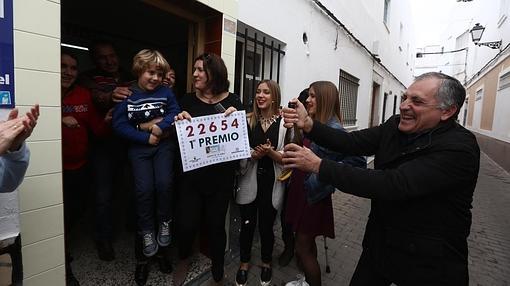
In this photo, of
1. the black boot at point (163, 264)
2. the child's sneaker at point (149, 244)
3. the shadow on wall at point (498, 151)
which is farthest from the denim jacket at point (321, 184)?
the shadow on wall at point (498, 151)

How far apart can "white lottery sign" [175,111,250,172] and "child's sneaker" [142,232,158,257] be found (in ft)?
2.08

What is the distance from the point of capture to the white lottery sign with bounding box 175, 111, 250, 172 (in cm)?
221

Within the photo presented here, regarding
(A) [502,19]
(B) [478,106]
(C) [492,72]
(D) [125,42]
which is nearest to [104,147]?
(D) [125,42]

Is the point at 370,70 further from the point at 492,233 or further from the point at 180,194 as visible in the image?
the point at 180,194

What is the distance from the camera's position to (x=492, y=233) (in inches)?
177

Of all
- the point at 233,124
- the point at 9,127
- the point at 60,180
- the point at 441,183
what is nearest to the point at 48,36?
the point at 9,127

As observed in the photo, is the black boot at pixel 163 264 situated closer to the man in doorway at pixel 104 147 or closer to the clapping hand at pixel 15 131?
the man in doorway at pixel 104 147

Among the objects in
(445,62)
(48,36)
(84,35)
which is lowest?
(48,36)

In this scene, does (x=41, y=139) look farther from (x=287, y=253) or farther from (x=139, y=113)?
(x=287, y=253)

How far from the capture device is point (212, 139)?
232 centimetres

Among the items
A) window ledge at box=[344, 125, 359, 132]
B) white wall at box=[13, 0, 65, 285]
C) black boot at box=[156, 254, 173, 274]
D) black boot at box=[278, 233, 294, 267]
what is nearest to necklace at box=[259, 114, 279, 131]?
black boot at box=[278, 233, 294, 267]

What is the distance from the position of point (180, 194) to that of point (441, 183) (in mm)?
1839

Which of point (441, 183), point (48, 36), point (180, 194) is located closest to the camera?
point (441, 183)

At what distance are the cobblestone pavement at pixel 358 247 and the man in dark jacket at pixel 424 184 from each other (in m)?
1.52
